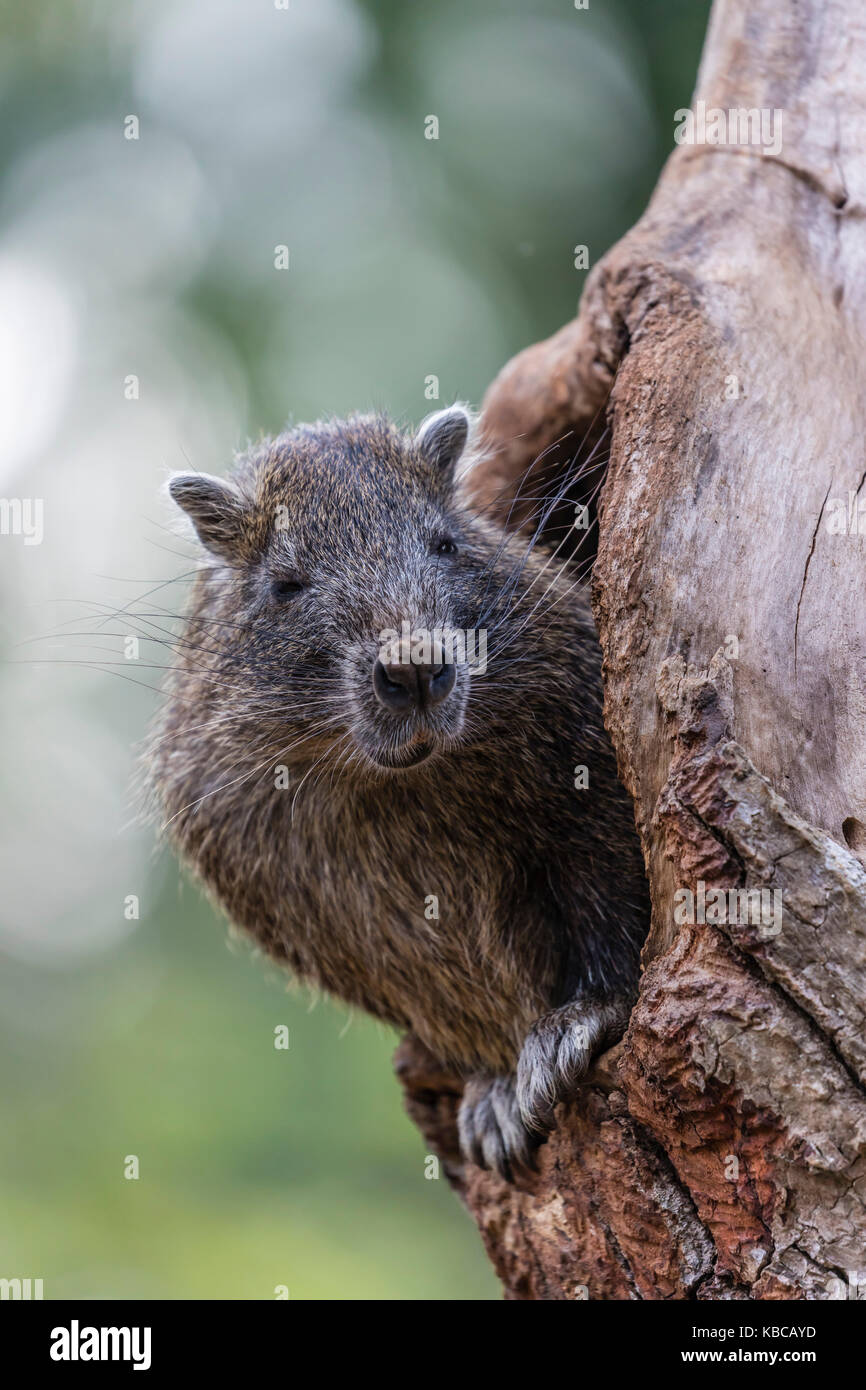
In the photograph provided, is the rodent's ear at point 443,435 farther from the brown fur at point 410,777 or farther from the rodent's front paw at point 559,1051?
the rodent's front paw at point 559,1051

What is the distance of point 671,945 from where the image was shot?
333cm

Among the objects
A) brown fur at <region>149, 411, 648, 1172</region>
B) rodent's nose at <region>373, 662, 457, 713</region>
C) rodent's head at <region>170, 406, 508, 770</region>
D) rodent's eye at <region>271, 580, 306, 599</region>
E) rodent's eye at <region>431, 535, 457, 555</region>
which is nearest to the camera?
rodent's nose at <region>373, 662, 457, 713</region>

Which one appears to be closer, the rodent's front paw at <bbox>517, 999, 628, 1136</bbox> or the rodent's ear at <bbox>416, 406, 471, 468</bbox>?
the rodent's front paw at <bbox>517, 999, 628, 1136</bbox>

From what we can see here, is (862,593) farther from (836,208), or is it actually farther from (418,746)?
(836,208)

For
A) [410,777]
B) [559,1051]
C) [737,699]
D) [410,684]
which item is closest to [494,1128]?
[559,1051]

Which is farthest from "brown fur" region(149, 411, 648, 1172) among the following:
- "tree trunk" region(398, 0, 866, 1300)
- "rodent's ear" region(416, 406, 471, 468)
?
"tree trunk" region(398, 0, 866, 1300)

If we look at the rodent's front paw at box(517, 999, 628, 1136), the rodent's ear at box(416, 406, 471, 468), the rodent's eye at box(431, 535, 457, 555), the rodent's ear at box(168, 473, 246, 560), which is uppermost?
the rodent's ear at box(416, 406, 471, 468)

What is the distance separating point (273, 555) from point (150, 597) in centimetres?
116

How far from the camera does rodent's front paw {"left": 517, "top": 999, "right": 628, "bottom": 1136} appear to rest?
12.5 feet

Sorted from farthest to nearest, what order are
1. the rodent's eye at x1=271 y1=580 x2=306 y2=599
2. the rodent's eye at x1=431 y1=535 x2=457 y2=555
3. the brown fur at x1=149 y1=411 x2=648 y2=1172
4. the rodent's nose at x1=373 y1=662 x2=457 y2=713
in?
the rodent's eye at x1=431 y1=535 x2=457 y2=555 → the rodent's eye at x1=271 y1=580 x2=306 y2=599 → the brown fur at x1=149 y1=411 x2=648 y2=1172 → the rodent's nose at x1=373 y1=662 x2=457 y2=713

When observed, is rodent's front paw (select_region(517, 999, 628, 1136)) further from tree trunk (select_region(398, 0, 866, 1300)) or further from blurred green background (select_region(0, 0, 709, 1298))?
blurred green background (select_region(0, 0, 709, 1298))

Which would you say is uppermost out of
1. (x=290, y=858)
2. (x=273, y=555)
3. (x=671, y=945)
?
(x=273, y=555)

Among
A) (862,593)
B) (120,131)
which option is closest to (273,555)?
(862,593)

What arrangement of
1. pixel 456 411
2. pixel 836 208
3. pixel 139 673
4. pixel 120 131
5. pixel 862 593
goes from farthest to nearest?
pixel 120 131, pixel 139 673, pixel 456 411, pixel 836 208, pixel 862 593
